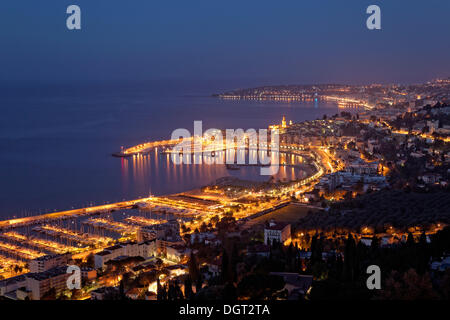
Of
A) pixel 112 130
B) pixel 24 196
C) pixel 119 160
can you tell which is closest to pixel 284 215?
pixel 24 196

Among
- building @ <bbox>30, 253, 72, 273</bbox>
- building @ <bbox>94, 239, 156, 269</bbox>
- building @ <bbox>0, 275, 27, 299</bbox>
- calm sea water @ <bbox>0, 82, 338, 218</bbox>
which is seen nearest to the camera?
building @ <bbox>0, 275, 27, 299</bbox>

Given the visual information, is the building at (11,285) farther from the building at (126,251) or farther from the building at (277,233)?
the building at (277,233)

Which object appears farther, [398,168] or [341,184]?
[398,168]

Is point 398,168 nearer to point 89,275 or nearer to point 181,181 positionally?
point 181,181

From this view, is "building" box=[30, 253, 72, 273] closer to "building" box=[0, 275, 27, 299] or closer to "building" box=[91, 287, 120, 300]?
"building" box=[0, 275, 27, 299]

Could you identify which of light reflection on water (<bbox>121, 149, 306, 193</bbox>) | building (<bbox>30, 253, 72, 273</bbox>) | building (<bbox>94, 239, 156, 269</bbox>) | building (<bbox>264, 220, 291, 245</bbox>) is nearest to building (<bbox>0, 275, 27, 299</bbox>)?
building (<bbox>30, 253, 72, 273</bbox>)

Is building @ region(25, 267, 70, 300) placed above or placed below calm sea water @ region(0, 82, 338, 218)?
below
